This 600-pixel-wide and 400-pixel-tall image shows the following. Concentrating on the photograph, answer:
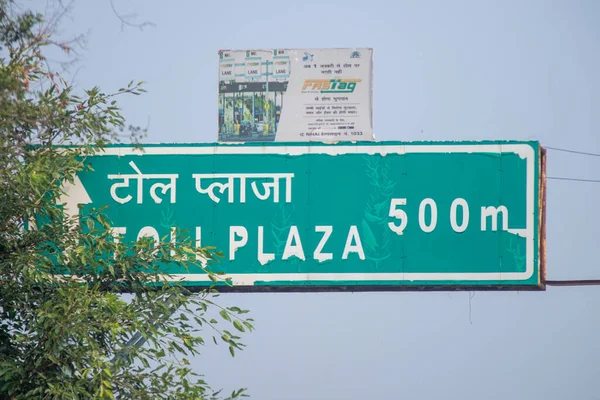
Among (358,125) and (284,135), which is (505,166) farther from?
(284,135)

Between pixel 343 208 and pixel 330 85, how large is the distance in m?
1.96

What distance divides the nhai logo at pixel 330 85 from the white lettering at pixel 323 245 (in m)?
2.11

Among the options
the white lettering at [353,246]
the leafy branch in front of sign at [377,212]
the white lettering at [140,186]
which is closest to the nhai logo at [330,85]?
the leafy branch in front of sign at [377,212]

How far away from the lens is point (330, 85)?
15.6m

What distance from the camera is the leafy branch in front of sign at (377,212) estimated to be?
14.9 metres

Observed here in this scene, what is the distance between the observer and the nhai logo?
15523 mm

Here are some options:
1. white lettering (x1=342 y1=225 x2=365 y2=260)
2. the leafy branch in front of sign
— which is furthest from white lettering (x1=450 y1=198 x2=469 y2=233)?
white lettering (x1=342 y1=225 x2=365 y2=260)

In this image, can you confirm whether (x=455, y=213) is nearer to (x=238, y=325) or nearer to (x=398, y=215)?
(x=398, y=215)

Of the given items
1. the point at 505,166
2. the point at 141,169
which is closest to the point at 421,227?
the point at 505,166

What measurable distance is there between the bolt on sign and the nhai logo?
1012mm

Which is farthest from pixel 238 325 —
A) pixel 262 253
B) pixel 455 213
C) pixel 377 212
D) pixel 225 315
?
pixel 455 213

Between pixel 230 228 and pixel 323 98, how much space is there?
7.90 ft

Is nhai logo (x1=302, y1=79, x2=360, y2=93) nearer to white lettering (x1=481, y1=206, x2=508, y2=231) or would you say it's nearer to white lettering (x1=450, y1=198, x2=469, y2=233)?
white lettering (x1=450, y1=198, x2=469, y2=233)

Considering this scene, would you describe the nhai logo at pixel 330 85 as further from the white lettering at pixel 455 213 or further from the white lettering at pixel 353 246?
the white lettering at pixel 455 213
